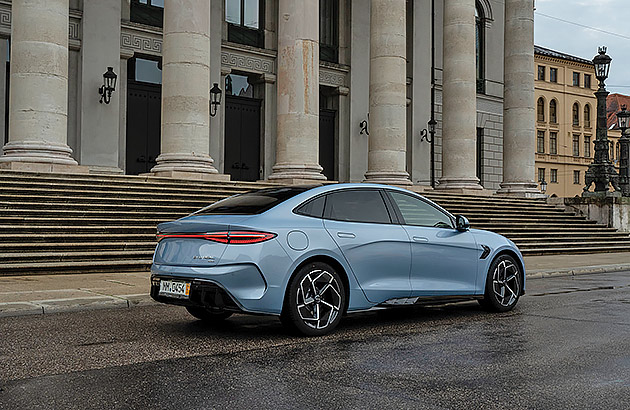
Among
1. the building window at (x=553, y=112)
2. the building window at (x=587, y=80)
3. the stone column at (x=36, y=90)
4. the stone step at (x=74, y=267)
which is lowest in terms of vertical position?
the stone step at (x=74, y=267)

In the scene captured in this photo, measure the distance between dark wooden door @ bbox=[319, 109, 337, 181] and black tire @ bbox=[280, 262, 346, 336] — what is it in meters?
23.9

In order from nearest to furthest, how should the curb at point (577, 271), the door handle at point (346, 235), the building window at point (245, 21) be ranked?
1. the door handle at point (346, 235)
2. the curb at point (577, 271)
3. the building window at point (245, 21)

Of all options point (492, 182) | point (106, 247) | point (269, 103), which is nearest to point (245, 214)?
point (106, 247)

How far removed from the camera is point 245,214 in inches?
285

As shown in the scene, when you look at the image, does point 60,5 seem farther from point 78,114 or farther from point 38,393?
point 38,393

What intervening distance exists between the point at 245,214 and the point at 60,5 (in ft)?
41.9

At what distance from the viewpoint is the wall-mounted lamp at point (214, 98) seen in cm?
2683

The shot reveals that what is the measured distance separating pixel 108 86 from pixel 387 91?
8919mm

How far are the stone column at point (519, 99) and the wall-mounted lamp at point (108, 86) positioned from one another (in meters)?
15.7

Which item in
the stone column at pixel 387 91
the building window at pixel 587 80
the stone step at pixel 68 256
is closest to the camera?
the stone step at pixel 68 256

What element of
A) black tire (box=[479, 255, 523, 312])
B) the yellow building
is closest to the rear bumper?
black tire (box=[479, 255, 523, 312])

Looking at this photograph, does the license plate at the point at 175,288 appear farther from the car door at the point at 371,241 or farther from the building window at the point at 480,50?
the building window at the point at 480,50

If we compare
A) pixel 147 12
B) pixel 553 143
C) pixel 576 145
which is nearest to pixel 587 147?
pixel 576 145

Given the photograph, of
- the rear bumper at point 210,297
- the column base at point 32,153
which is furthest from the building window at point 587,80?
the rear bumper at point 210,297
